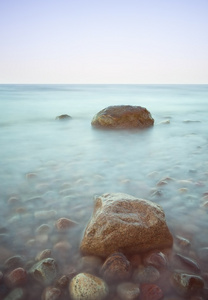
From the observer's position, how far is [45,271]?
1913mm

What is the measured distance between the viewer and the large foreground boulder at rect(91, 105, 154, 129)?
7637mm

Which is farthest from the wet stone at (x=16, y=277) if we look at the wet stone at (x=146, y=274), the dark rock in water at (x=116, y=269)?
the wet stone at (x=146, y=274)

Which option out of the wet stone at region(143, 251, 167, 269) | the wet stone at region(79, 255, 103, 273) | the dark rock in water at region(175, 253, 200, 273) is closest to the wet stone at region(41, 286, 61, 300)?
the wet stone at region(79, 255, 103, 273)

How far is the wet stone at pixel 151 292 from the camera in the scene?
5.78ft

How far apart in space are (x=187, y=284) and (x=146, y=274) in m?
0.31

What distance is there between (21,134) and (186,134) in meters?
4.92

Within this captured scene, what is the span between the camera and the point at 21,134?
736cm

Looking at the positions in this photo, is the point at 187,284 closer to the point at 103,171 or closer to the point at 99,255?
the point at 99,255

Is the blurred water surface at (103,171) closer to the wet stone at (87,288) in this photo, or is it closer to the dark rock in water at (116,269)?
the dark rock in water at (116,269)

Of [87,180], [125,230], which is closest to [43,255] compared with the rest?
[125,230]

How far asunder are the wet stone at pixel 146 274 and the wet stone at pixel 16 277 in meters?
0.85

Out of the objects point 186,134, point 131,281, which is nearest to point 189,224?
point 131,281

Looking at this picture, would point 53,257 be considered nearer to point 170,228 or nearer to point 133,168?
point 170,228

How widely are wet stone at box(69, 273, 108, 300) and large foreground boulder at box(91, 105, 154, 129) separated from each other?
19.8ft
